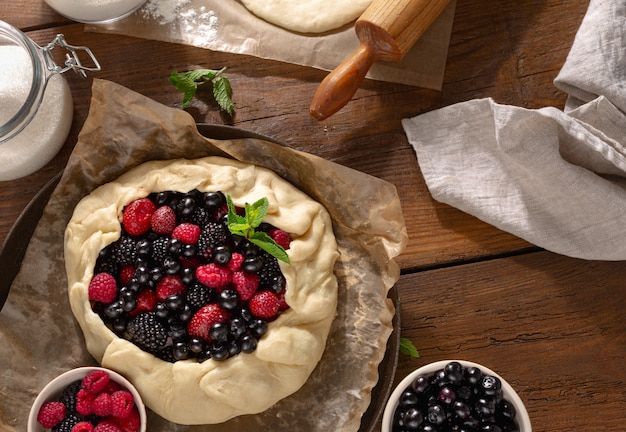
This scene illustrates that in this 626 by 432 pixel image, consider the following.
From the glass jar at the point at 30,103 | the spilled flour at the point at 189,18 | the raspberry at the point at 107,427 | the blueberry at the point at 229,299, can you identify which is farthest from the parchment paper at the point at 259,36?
the raspberry at the point at 107,427

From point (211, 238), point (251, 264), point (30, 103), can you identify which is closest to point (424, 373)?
point (251, 264)

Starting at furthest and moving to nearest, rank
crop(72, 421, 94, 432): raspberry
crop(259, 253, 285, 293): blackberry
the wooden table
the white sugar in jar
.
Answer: the wooden table < the white sugar in jar < crop(259, 253, 285, 293): blackberry < crop(72, 421, 94, 432): raspberry

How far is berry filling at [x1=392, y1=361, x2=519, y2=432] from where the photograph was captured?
5.98ft

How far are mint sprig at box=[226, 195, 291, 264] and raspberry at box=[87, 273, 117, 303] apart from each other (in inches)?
12.9

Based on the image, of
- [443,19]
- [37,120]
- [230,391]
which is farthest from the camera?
[443,19]

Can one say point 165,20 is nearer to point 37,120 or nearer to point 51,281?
point 37,120

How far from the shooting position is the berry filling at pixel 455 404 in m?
1.82

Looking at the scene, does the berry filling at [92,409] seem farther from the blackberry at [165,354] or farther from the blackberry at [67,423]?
the blackberry at [165,354]

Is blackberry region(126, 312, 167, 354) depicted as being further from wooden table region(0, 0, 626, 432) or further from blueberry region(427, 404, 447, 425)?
blueberry region(427, 404, 447, 425)

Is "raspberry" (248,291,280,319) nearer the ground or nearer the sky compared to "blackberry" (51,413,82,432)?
nearer the sky

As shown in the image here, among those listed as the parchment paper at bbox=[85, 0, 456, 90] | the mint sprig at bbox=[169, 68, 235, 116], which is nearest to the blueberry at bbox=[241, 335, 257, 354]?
the mint sprig at bbox=[169, 68, 235, 116]

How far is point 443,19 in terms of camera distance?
2146 millimetres

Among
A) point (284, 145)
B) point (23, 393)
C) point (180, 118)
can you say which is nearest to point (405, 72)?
point (284, 145)

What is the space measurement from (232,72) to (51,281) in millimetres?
758
